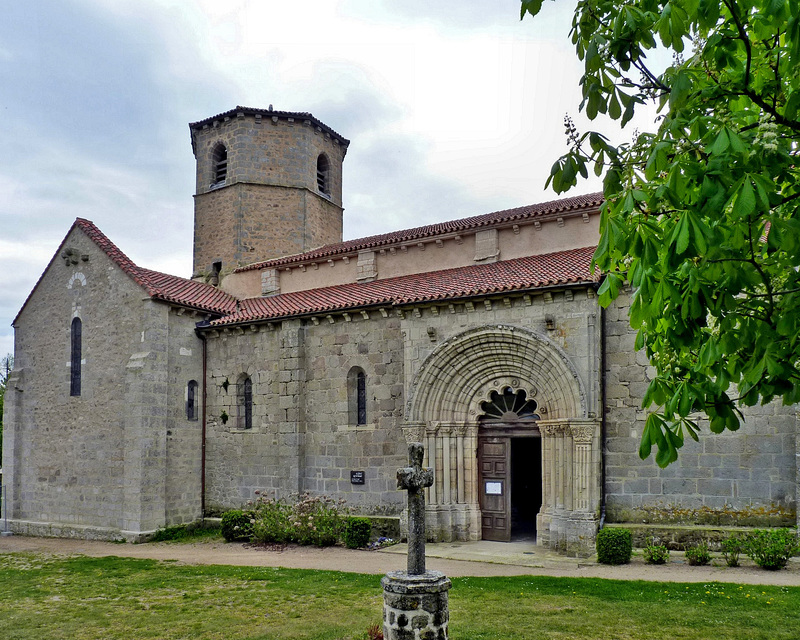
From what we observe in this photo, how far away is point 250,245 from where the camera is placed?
24.1 m

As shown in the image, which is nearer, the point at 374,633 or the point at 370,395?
the point at 374,633

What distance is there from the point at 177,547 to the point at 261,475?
2.72m

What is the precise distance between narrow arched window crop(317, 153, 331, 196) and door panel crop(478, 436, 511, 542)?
13.8 metres

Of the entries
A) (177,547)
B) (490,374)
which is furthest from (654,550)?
(177,547)

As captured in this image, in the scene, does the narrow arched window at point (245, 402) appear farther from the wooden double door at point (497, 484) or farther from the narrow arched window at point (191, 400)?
the wooden double door at point (497, 484)

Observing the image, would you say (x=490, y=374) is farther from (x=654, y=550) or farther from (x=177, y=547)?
(x=177, y=547)

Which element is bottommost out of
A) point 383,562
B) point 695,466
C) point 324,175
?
point 383,562

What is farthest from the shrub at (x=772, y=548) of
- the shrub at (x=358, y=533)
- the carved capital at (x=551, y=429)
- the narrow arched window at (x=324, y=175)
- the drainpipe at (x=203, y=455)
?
the narrow arched window at (x=324, y=175)

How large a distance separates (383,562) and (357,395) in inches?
190

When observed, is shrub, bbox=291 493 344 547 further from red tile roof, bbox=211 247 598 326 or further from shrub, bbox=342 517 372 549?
red tile roof, bbox=211 247 598 326

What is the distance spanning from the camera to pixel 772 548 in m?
11.5

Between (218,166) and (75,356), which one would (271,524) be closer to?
(75,356)


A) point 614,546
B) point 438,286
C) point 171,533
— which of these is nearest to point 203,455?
point 171,533

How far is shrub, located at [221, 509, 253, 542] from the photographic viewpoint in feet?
55.0
